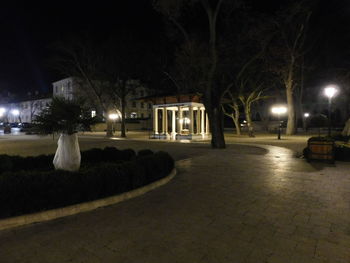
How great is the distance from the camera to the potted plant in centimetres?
589

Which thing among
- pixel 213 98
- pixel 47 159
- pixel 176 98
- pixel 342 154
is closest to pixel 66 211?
pixel 47 159

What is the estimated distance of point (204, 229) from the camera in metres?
3.89

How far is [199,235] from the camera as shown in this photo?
145 inches

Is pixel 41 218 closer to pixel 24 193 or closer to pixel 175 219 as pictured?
pixel 24 193

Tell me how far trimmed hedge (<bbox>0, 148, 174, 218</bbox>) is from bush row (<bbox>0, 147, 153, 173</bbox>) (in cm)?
201

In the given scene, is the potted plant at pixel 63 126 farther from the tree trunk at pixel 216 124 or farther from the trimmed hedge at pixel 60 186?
the tree trunk at pixel 216 124

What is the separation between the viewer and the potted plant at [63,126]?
589 centimetres

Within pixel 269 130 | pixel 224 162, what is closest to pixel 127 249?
pixel 224 162

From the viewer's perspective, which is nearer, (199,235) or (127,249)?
(127,249)

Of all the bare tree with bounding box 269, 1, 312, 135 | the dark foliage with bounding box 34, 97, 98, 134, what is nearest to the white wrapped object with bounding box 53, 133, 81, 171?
the dark foliage with bounding box 34, 97, 98, 134

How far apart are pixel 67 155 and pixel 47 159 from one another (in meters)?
2.47

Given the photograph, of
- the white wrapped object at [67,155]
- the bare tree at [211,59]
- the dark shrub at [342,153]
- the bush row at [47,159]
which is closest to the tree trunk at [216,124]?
the bare tree at [211,59]

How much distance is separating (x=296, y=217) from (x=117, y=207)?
3.33m

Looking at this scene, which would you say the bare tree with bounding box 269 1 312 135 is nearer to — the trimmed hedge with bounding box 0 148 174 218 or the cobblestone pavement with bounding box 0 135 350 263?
the cobblestone pavement with bounding box 0 135 350 263
